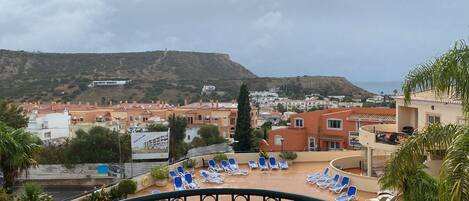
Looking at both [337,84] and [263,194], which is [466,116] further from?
[337,84]

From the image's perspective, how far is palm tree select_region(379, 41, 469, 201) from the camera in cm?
515

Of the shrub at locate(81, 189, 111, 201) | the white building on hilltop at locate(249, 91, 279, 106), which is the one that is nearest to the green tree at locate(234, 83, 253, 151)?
the shrub at locate(81, 189, 111, 201)

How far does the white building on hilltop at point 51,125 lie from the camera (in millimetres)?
58219

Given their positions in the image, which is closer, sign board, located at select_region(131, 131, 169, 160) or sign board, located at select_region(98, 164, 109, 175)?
sign board, located at select_region(131, 131, 169, 160)

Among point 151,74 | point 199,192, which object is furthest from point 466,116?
point 151,74

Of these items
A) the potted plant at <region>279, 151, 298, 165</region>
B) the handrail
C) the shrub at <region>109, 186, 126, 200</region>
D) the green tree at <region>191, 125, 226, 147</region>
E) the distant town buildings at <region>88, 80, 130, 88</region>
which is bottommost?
the green tree at <region>191, 125, 226, 147</region>

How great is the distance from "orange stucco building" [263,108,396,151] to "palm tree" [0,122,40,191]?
2255 cm

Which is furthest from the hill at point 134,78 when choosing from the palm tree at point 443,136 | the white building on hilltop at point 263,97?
the palm tree at point 443,136

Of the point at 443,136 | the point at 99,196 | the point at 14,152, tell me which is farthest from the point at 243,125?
the point at 443,136

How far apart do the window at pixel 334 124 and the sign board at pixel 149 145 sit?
11.1 meters

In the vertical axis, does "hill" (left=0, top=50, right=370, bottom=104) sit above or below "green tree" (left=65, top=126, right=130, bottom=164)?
above

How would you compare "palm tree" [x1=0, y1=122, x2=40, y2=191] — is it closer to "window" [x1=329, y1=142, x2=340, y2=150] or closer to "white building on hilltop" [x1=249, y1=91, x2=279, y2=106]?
"window" [x1=329, y1=142, x2=340, y2=150]

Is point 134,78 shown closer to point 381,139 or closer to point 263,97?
point 263,97

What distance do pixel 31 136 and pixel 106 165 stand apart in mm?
29801
